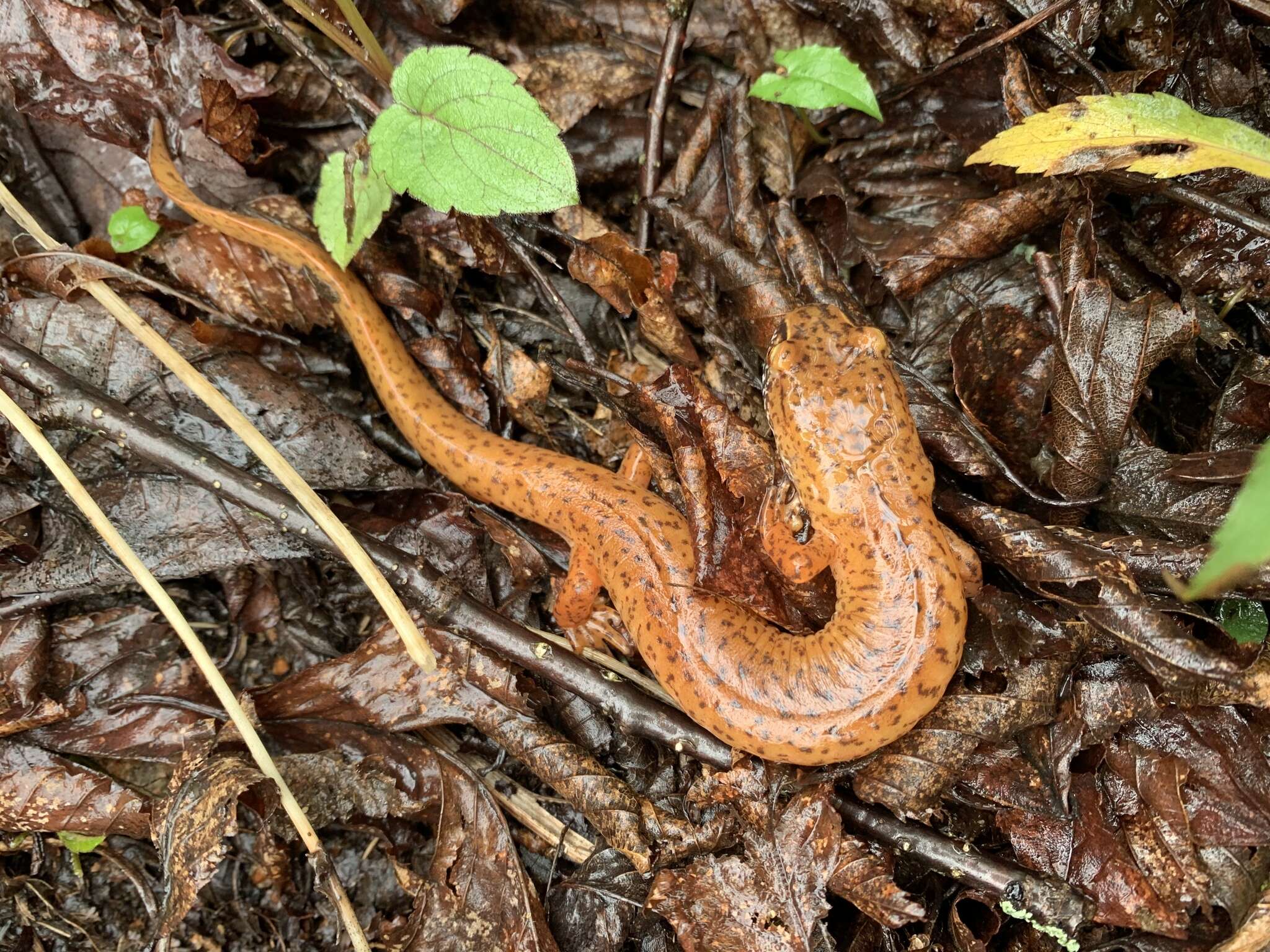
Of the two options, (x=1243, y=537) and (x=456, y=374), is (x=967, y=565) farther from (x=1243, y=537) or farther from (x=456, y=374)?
(x=456, y=374)

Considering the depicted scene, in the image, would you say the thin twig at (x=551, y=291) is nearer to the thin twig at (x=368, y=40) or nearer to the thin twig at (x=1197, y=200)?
the thin twig at (x=368, y=40)

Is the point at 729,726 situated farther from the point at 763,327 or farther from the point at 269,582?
the point at 269,582

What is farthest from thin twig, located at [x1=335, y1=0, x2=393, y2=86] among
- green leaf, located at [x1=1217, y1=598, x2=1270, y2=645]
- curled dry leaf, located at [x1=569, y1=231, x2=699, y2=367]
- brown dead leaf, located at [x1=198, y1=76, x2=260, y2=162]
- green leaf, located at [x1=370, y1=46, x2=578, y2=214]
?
green leaf, located at [x1=1217, y1=598, x2=1270, y2=645]

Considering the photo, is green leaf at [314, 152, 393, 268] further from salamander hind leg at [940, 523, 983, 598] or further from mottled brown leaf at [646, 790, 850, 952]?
mottled brown leaf at [646, 790, 850, 952]

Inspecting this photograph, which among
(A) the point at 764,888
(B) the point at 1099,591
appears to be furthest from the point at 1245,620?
(A) the point at 764,888

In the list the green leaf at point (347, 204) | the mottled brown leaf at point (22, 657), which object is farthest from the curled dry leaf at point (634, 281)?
the mottled brown leaf at point (22, 657)
